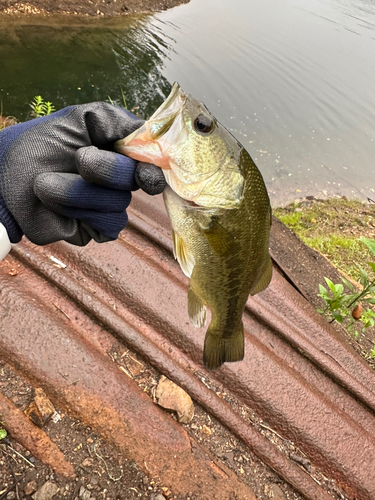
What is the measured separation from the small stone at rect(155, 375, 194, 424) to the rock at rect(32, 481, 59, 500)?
0.62 metres

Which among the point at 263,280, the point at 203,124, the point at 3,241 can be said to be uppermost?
the point at 203,124

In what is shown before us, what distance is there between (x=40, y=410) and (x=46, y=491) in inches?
13.4

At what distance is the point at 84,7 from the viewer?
1447cm

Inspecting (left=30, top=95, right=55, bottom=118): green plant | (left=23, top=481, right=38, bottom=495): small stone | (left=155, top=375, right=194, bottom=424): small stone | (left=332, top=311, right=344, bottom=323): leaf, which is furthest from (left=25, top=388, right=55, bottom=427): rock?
(left=30, top=95, right=55, bottom=118): green plant

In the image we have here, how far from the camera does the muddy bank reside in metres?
12.9

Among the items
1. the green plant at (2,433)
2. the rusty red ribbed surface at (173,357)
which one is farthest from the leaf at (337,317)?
the green plant at (2,433)

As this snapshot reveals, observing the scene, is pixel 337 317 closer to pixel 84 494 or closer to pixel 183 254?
pixel 183 254

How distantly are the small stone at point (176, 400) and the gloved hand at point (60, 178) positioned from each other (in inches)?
37.8

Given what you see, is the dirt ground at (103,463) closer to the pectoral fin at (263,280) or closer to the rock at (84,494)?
the rock at (84,494)

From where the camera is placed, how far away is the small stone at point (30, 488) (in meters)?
1.55

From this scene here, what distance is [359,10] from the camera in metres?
17.8

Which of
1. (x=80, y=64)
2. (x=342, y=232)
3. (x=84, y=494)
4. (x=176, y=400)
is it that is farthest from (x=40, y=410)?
(x=80, y=64)

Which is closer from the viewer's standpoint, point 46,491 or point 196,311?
point 46,491

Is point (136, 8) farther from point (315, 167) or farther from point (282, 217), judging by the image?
point (282, 217)
